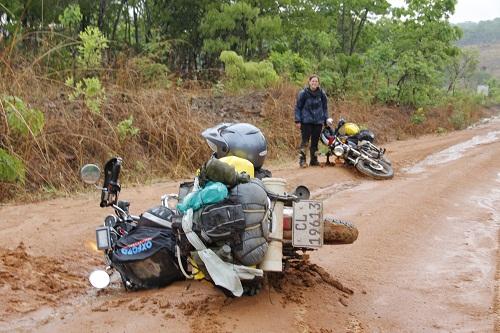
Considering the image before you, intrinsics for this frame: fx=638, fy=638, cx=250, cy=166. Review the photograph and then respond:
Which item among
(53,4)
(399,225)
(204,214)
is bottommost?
(399,225)

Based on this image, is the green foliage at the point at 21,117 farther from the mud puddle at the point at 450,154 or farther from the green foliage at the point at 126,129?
the mud puddle at the point at 450,154

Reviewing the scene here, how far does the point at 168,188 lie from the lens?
10.2m

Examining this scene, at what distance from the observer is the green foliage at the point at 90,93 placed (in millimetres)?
11539

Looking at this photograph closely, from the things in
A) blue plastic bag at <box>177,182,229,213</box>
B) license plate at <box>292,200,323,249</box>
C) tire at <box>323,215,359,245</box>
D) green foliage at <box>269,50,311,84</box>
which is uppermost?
green foliage at <box>269,50,311,84</box>

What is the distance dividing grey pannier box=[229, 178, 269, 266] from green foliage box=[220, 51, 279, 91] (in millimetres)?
13188

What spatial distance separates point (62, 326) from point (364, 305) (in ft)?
7.83

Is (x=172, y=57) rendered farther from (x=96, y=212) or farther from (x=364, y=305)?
(x=364, y=305)

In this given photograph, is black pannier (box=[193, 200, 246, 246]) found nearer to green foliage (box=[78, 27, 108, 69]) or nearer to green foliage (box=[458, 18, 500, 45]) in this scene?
green foliage (box=[78, 27, 108, 69])

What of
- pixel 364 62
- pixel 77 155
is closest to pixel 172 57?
pixel 364 62

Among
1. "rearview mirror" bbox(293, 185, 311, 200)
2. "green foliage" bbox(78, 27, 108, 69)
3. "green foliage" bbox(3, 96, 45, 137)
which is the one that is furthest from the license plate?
"green foliage" bbox(78, 27, 108, 69)

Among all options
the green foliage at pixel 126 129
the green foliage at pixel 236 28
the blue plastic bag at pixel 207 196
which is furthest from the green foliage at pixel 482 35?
the blue plastic bag at pixel 207 196

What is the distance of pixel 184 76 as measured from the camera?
18.7m

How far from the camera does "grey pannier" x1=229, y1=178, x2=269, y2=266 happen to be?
439 cm

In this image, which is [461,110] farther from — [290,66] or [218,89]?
[218,89]
